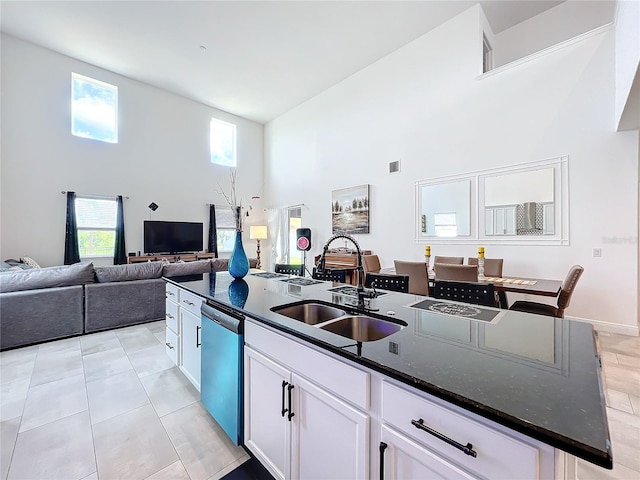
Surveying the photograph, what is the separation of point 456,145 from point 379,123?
5.62 feet

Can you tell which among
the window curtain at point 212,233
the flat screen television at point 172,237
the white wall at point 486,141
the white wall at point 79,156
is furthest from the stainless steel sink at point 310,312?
the window curtain at point 212,233

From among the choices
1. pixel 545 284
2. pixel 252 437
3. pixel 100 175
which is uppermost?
pixel 100 175

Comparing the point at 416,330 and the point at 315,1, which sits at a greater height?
the point at 315,1

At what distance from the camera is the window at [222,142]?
775cm

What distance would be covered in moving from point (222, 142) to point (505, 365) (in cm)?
847

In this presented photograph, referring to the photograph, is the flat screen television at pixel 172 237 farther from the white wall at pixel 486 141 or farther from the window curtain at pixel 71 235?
the white wall at pixel 486 141

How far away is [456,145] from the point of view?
4.68 m

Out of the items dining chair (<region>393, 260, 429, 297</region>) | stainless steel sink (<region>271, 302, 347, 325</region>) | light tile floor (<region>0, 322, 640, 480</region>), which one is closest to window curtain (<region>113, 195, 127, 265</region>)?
light tile floor (<region>0, 322, 640, 480</region>)

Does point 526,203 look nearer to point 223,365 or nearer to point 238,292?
point 238,292

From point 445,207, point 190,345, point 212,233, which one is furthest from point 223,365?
point 212,233

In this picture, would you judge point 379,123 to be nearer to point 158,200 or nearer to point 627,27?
point 627,27

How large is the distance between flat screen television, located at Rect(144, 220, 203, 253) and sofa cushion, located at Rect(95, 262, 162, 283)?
9.62ft

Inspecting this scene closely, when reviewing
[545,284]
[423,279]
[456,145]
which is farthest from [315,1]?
[545,284]

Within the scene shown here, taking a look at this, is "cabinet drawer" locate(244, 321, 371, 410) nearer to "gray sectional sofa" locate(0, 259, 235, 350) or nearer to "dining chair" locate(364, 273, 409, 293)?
"dining chair" locate(364, 273, 409, 293)
